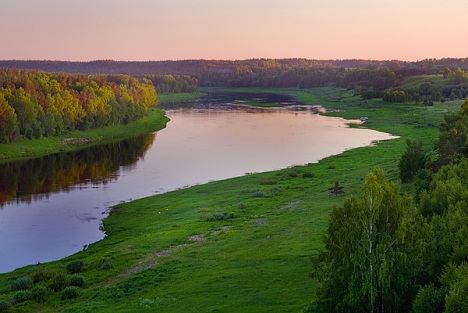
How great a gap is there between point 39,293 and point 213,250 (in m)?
11.6

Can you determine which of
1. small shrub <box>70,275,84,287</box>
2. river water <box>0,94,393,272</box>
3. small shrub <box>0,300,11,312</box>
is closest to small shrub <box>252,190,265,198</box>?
river water <box>0,94,393,272</box>

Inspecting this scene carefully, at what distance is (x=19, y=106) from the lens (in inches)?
3841

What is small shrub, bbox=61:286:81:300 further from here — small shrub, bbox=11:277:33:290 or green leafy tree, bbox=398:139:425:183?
green leafy tree, bbox=398:139:425:183

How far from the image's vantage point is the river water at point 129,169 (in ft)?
153

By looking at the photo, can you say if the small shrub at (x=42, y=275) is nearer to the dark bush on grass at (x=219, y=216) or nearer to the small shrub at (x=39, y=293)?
the small shrub at (x=39, y=293)

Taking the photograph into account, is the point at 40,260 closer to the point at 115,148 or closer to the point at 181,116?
the point at 115,148

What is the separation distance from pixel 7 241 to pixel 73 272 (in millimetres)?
12330

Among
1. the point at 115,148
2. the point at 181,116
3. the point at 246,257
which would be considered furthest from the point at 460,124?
the point at 181,116

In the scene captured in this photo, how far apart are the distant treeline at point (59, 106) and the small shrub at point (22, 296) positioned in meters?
64.6

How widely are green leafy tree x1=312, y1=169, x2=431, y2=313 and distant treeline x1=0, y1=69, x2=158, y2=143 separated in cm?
7970

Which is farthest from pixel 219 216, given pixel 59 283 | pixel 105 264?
pixel 59 283

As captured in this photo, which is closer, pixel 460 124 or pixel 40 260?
pixel 40 260

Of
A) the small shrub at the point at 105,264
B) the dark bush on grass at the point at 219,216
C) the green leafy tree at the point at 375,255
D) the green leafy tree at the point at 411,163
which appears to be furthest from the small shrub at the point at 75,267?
the green leafy tree at the point at 411,163

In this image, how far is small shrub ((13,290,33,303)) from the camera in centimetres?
3017
